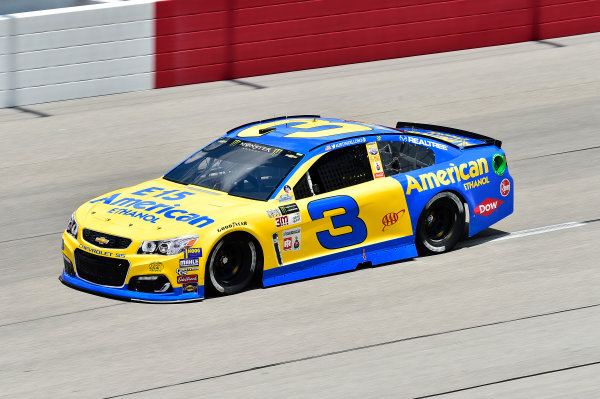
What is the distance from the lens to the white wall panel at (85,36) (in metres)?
17.6

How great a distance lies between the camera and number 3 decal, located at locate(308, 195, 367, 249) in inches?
400

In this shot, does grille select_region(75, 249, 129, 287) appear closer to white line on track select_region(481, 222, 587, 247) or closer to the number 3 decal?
the number 3 decal

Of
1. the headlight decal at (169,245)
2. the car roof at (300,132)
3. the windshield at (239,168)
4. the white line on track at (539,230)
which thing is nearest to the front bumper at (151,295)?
the headlight decal at (169,245)

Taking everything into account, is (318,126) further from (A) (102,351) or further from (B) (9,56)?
(B) (9,56)

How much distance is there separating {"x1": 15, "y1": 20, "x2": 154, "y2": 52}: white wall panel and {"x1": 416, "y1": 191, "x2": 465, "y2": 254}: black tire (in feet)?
29.0

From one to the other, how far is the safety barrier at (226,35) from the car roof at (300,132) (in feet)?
23.8

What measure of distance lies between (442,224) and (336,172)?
1367 mm

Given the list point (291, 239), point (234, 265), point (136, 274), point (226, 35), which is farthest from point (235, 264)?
point (226, 35)

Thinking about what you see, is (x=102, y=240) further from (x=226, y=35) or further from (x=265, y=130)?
(x=226, y=35)

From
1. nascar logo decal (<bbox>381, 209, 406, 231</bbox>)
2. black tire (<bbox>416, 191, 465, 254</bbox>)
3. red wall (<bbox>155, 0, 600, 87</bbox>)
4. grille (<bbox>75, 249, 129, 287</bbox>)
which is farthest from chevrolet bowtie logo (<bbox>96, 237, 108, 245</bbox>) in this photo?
red wall (<bbox>155, 0, 600, 87</bbox>)

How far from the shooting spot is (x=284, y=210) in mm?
9930

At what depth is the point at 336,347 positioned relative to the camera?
28.3 ft

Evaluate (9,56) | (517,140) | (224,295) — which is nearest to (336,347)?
(224,295)

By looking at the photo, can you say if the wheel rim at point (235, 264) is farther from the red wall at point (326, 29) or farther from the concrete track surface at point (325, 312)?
the red wall at point (326, 29)
